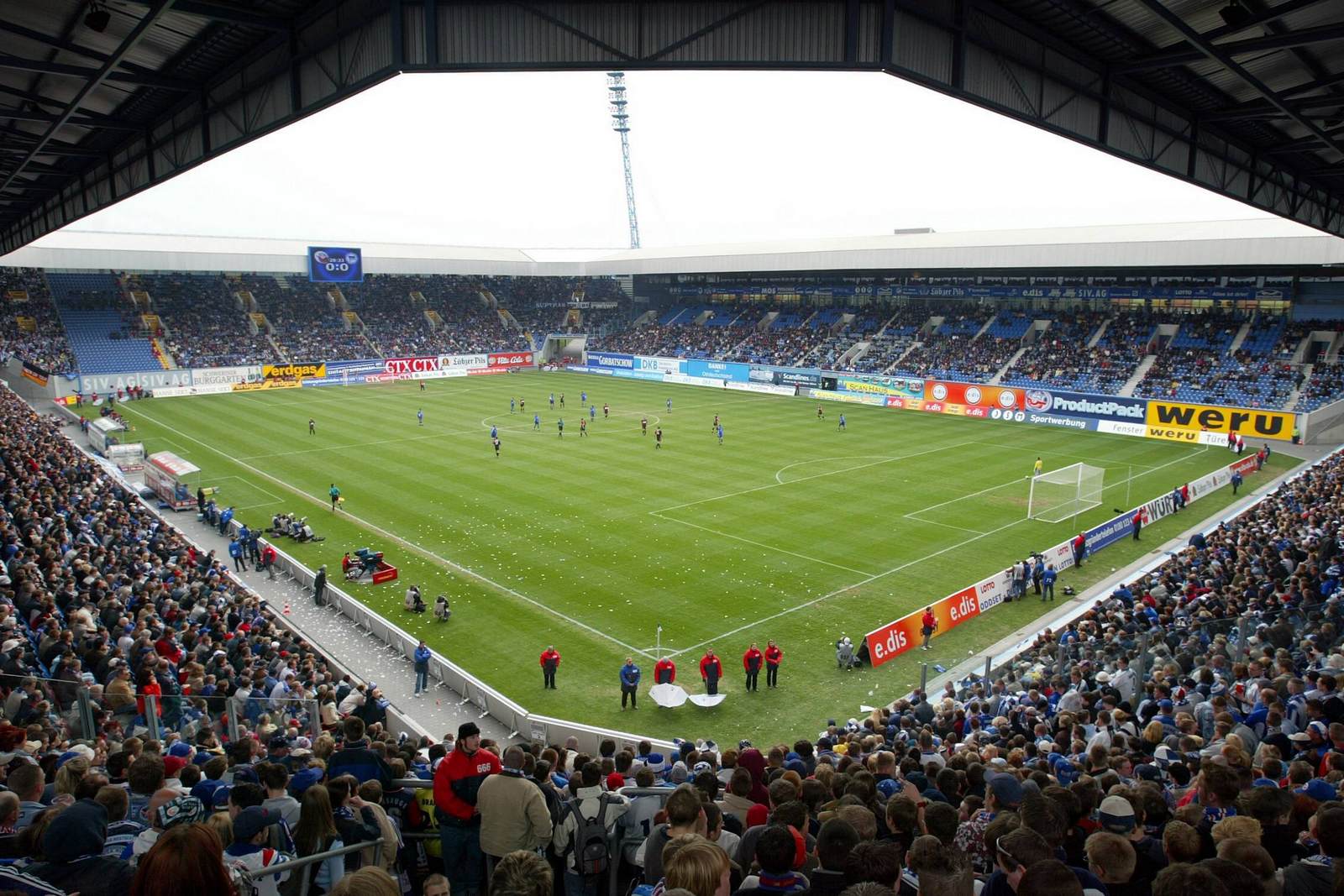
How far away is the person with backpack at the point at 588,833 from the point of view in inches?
257

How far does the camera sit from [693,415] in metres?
55.2

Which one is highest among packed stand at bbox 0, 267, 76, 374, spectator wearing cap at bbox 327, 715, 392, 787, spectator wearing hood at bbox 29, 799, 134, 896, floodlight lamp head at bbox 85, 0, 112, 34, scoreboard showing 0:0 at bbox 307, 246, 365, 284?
A: scoreboard showing 0:0 at bbox 307, 246, 365, 284

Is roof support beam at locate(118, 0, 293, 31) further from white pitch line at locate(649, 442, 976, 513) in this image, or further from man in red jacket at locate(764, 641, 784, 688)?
white pitch line at locate(649, 442, 976, 513)

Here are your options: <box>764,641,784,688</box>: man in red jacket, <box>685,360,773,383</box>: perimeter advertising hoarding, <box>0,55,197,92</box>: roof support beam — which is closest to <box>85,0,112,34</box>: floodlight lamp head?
<box>0,55,197,92</box>: roof support beam

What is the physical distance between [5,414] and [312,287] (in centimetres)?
5431

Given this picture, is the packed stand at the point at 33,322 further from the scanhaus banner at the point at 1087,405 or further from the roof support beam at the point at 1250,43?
the roof support beam at the point at 1250,43

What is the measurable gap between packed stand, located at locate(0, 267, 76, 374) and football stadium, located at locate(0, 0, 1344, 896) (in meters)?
4.80

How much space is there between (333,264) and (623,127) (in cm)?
6624

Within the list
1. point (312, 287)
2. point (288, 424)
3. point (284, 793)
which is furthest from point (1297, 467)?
point (312, 287)

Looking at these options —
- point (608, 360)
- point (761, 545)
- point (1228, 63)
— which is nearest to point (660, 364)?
point (608, 360)

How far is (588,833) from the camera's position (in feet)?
21.5

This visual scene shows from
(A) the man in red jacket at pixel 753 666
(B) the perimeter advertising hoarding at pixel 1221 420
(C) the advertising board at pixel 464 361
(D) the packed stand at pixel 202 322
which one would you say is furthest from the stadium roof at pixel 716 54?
(C) the advertising board at pixel 464 361

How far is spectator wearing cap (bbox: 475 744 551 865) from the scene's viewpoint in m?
6.23

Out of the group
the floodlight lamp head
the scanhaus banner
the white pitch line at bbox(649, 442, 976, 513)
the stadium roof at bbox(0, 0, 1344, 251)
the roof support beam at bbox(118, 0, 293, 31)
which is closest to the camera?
the floodlight lamp head
